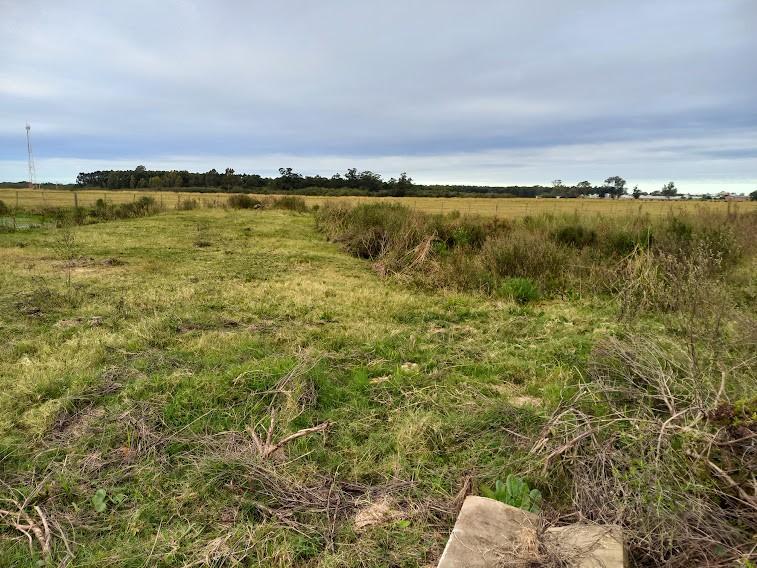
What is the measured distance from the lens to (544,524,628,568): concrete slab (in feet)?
6.05

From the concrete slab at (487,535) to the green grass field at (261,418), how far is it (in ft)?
0.67

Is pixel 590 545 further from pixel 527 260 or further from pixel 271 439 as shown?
pixel 527 260

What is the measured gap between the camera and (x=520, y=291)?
25.4 feet

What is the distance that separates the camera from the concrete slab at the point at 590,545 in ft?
6.05

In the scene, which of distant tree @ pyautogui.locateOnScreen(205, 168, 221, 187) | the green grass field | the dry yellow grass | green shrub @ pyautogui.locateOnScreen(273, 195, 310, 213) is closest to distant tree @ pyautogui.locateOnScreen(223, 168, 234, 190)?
distant tree @ pyautogui.locateOnScreen(205, 168, 221, 187)

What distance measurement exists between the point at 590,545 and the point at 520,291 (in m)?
6.11

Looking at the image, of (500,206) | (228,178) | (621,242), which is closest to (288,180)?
(228,178)

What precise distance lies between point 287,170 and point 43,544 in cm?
7039

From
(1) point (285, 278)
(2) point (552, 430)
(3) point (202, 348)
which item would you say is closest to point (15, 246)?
(1) point (285, 278)

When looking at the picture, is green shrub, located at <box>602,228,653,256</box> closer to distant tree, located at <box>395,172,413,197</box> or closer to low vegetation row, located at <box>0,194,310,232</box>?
low vegetation row, located at <box>0,194,310,232</box>

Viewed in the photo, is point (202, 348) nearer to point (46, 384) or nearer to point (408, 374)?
point (46, 384)

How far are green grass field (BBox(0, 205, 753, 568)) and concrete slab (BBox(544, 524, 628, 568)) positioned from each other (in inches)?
19.7

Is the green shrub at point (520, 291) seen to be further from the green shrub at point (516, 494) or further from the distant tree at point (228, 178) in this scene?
the distant tree at point (228, 178)

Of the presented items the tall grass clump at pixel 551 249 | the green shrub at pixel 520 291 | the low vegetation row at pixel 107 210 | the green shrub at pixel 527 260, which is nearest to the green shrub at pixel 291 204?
the low vegetation row at pixel 107 210
